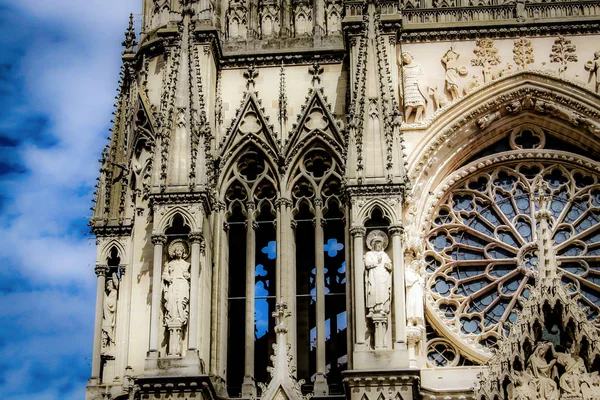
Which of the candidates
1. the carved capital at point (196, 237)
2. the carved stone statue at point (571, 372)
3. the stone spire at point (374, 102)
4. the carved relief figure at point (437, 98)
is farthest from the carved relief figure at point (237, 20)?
the carved stone statue at point (571, 372)

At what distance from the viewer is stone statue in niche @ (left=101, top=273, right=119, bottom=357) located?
84.0ft

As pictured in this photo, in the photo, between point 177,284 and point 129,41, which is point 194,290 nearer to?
point 177,284

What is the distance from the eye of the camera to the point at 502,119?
27203 mm

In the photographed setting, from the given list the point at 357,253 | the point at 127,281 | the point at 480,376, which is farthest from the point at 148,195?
the point at 480,376

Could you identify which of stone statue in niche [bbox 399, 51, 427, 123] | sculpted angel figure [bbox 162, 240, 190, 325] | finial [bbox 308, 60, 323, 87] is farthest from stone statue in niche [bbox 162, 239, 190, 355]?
stone statue in niche [bbox 399, 51, 427, 123]

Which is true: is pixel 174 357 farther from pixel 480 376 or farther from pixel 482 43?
pixel 482 43

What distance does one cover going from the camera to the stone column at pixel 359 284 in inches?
945

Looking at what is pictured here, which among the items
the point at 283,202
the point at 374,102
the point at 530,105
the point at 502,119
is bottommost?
the point at 283,202

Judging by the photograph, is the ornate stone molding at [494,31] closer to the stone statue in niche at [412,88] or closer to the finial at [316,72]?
the stone statue in niche at [412,88]

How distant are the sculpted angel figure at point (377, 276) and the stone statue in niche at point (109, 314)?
433cm

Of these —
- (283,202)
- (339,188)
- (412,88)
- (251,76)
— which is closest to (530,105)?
(412,88)

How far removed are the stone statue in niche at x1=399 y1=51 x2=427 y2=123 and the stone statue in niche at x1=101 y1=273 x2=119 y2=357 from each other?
5668mm

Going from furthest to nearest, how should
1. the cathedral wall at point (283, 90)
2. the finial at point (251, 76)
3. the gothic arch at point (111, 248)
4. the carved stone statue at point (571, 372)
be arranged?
1. the finial at point (251, 76)
2. the cathedral wall at point (283, 90)
3. the gothic arch at point (111, 248)
4. the carved stone statue at point (571, 372)

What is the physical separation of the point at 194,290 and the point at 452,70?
619cm
